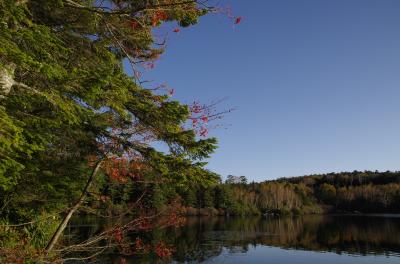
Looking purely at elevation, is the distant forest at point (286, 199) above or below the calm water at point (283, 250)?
above

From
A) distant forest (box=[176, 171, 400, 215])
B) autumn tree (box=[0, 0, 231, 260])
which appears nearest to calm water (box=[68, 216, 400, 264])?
autumn tree (box=[0, 0, 231, 260])

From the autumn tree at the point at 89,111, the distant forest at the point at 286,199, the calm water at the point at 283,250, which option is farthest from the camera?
the distant forest at the point at 286,199

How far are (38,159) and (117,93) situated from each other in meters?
2.78

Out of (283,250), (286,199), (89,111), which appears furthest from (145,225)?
(286,199)

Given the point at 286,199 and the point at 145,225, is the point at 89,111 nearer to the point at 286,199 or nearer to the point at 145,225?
the point at 145,225

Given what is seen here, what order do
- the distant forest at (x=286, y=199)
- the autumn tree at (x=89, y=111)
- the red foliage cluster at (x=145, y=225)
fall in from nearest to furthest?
the autumn tree at (x=89, y=111) → the red foliage cluster at (x=145, y=225) → the distant forest at (x=286, y=199)

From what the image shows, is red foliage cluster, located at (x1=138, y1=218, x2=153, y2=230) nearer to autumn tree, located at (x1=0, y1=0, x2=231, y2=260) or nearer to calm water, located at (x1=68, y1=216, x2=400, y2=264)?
autumn tree, located at (x1=0, y1=0, x2=231, y2=260)

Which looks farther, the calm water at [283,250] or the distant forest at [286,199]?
the distant forest at [286,199]

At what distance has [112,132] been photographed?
6.88 meters

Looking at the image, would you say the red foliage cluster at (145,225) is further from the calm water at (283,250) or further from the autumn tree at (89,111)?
the calm water at (283,250)

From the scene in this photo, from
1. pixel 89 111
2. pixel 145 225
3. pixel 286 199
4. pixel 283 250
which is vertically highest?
pixel 286 199

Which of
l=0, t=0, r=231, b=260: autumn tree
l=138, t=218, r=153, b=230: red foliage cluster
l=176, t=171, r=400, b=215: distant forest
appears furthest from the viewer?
l=176, t=171, r=400, b=215: distant forest

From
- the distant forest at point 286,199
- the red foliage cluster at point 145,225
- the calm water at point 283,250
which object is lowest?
the calm water at point 283,250

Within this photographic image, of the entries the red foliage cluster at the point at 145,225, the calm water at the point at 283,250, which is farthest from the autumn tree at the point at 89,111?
the calm water at the point at 283,250
